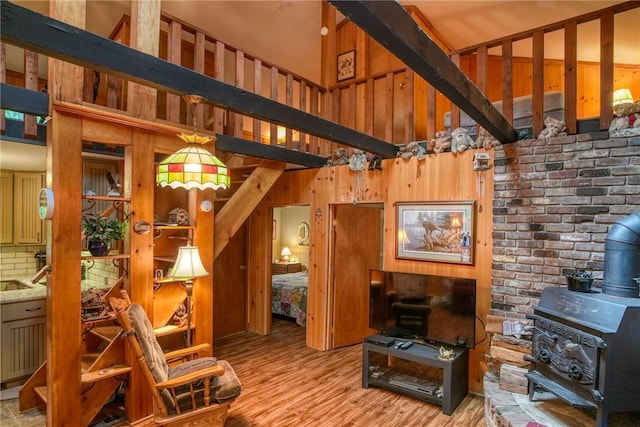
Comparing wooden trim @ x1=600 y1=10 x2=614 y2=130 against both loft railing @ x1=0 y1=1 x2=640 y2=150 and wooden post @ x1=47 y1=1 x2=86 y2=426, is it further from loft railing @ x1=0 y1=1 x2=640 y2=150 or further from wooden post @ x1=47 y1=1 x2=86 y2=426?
wooden post @ x1=47 y1=1 x2=86 y2=426

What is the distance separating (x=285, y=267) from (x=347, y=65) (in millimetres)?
4379

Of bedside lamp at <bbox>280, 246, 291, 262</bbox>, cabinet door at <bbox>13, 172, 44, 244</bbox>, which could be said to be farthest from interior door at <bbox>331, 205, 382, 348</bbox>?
cabinet door at <bbox>13, 172, 44, 244</bbox>

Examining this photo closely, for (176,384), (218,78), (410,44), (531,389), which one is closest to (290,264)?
(218,78)

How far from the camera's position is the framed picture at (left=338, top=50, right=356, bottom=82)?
17.5 ft

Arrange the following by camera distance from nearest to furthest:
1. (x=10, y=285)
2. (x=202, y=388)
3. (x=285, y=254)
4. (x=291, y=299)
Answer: (x=202, y=388) < (x=10, y=285) < (x=291, y=299) < (x=285, y=254)

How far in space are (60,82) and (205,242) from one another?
172 cm

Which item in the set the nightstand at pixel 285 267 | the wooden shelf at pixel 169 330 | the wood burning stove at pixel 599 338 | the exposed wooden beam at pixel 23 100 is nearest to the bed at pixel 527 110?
the wood burning stove at pixel 599 338

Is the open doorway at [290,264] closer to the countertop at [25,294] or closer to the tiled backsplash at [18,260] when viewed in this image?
the countertop at [25,294]

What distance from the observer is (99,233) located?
2.84m

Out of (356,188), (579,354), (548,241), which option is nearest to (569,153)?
(548,241)

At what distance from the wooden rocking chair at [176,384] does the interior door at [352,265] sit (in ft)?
7.60

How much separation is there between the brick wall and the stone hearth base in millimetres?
885

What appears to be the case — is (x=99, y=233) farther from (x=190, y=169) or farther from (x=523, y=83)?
(x=523, y=83)

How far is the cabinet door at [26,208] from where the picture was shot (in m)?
4.41
